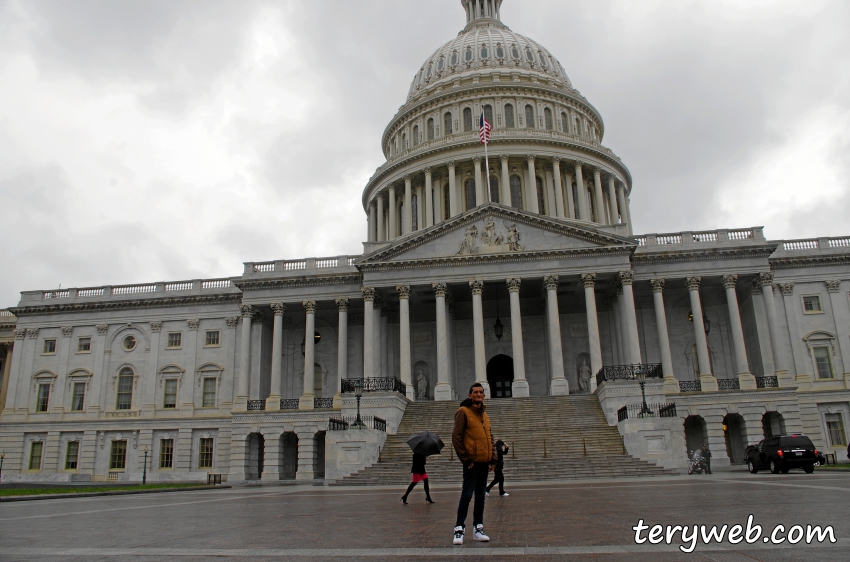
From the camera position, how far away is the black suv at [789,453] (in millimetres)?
26969

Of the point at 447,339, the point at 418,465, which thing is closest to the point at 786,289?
the point at 447,339

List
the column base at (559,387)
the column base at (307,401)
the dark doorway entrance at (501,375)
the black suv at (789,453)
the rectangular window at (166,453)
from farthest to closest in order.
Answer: the dark doorway entrance at (501,375) → the rectangular window at (166,453) → the column base at (307,401) → the column base at (559,387) → the black suv at (789,453)

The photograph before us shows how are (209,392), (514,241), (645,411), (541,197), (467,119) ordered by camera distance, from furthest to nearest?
(467,119) < (541,197) < (209,392) < (514,241) < (645,411)

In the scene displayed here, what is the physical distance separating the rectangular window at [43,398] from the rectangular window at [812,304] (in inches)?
2296

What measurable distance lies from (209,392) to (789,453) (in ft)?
A: 132

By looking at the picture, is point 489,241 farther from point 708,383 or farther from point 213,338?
point 213,338

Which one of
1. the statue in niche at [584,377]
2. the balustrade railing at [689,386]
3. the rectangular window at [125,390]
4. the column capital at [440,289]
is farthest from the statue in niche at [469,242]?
the rectangular window at [125,390]

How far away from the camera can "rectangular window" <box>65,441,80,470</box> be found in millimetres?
52500

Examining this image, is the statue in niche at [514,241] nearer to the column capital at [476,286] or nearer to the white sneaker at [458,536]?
the column capital at [476,286]

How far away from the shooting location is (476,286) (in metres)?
44.5

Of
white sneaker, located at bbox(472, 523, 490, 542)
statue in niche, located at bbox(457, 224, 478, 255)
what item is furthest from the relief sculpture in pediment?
white sneaker, located at bbox(472, 523, 490, 542)

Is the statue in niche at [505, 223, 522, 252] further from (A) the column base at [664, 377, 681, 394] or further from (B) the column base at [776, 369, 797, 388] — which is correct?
(B) the column base at [776, 369, 797, 388]

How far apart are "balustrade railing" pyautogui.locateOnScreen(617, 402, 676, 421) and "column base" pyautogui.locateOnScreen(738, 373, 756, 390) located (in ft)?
27.0

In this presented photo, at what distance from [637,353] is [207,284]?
3442cm
